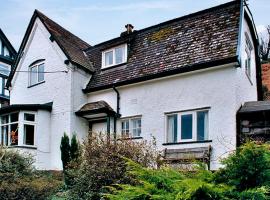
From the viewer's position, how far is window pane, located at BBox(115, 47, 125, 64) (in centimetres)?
2139

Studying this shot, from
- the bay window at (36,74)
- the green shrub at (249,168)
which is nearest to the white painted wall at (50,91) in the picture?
the bay window at (36,74)

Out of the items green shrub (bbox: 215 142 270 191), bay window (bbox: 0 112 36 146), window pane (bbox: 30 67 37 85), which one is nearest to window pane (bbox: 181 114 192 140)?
bay window (bbox: 0 112 36 146)

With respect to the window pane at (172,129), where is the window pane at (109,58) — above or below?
above

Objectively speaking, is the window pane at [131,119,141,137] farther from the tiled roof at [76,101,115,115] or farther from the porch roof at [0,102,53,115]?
the porch roof at [0,102,53,115]

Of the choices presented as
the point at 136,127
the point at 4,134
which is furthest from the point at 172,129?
the point at 4,134

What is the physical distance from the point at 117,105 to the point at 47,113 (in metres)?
4.00

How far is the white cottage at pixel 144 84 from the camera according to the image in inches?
663

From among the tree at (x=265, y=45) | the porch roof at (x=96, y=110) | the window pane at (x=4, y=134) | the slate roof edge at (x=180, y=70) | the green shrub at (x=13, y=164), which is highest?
the tree at (x=265, y=45)

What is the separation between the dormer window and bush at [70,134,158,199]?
9428 millimetres

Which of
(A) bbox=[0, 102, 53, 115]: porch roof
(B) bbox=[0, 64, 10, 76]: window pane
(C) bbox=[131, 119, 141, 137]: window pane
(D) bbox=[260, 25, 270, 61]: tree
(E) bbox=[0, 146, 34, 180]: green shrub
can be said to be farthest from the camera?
(D) bbox=[260, 25, 270, 61]: tree

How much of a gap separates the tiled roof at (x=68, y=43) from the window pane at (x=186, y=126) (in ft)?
22.2

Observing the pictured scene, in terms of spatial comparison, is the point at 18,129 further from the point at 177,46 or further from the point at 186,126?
the point at 177,46

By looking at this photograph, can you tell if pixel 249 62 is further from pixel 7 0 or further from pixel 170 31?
pixel 7 0

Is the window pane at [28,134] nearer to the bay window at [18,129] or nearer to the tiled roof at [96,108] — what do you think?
the bay window at [18,129]
